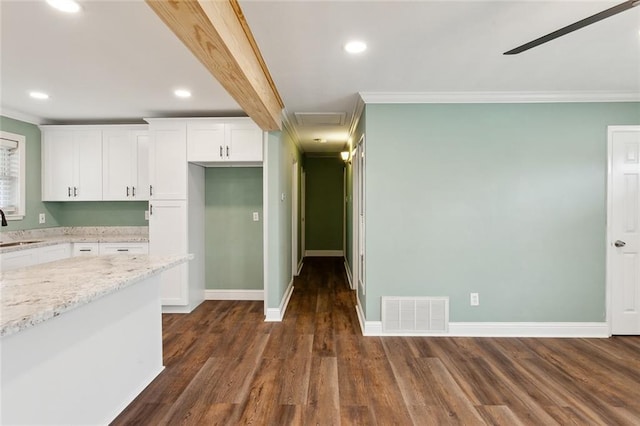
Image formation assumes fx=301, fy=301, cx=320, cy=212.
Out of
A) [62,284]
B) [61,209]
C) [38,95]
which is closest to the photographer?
[62,284]

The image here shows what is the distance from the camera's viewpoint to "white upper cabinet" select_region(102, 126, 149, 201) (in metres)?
3.88

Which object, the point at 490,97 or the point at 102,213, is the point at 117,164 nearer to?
the point at 102,213

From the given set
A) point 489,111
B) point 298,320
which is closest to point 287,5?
point 489,111

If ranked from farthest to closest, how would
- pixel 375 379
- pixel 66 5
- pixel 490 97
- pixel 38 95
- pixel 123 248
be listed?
1. pixel 123 248
2. pixel 38 95
3. pixel 490 97
4. pixel 375 379
5. pixel 66 5

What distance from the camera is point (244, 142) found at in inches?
142

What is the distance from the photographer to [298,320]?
3.50 meters

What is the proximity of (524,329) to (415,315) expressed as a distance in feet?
3.65

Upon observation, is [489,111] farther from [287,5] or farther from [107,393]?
[107,393]

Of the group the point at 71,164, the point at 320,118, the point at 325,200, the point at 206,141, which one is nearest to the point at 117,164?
the point at 71,164

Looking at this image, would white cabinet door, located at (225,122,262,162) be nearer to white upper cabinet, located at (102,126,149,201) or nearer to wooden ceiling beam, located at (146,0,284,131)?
wooden ceiling beam, located at (146,0,284,131)

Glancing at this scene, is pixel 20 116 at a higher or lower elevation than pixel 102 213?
higher

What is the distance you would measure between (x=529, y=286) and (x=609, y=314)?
84 cm

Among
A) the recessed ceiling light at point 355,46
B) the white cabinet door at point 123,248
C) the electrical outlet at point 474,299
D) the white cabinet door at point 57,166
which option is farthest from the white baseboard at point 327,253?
the recessed ceiling light at point 355,46

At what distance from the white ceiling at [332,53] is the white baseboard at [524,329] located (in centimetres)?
231
